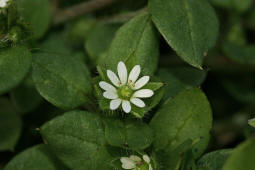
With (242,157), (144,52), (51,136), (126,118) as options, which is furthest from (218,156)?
(51,136)

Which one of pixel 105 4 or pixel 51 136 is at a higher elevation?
pixel 105 4

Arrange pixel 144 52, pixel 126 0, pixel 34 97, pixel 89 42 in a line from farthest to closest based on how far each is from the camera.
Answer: pixel 126 0, pixel 89 42, pixel 34 97, pixel 144 52

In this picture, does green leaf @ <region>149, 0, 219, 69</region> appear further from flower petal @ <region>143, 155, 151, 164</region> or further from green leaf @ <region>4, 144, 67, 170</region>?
green leaf @ <region>4, 144, 67, 170</region>

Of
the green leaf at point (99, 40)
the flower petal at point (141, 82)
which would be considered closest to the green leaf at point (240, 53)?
the green leaf at point (99, 40)

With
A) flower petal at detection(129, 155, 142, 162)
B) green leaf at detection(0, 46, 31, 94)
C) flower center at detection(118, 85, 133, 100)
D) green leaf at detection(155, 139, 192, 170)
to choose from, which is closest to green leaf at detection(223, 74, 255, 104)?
green leaf at detection(155, 139, 192, 170)

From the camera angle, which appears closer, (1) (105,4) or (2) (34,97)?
(2) (34,97)

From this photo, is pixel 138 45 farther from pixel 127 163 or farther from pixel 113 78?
pixel 127 163

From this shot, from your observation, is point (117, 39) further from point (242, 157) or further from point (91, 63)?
point (242, 157)
